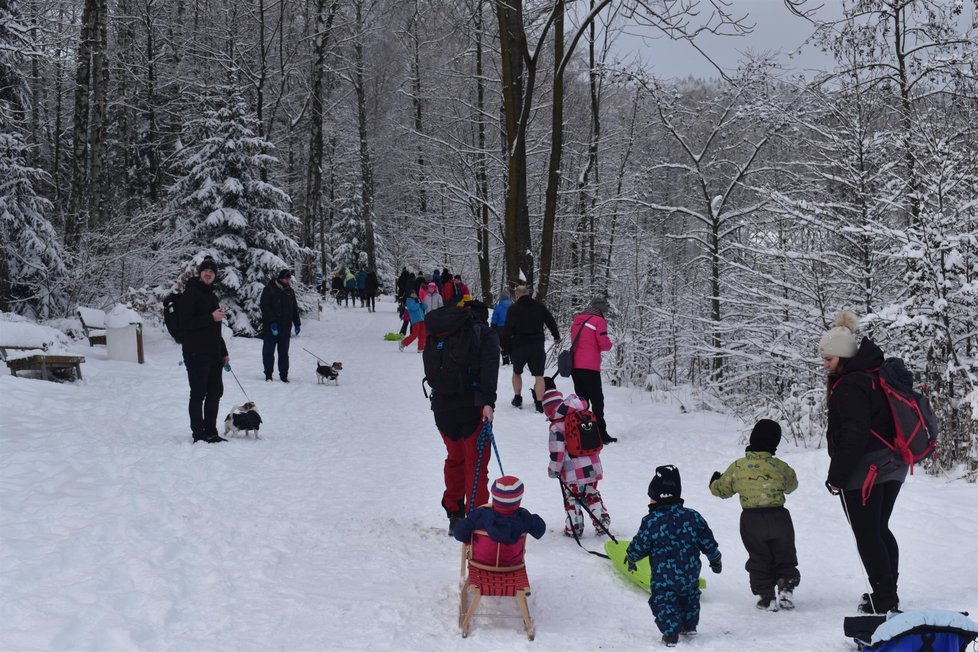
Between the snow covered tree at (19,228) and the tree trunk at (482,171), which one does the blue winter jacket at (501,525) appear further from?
the tree trunk at (482,171)

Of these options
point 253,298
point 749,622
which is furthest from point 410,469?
point 253,298

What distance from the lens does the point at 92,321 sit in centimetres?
1570

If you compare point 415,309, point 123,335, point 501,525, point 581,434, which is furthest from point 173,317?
point 415,309

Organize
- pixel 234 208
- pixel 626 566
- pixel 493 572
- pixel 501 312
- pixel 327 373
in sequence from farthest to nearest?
1. pixel 234 208
2. pixel 501 312
3. pixel 327 373
4. pixel 626 566
5. pixel 493 572

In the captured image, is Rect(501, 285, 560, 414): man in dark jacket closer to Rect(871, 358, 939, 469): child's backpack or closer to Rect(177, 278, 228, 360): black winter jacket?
Rect(177, 278, 228, 360): black winter jacket

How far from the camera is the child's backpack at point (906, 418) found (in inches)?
190

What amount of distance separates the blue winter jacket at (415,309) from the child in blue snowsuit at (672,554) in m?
15.7

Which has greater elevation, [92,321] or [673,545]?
[92,321]

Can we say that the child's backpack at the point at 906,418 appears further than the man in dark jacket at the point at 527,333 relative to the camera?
No

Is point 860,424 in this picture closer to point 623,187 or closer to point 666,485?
point 666,485

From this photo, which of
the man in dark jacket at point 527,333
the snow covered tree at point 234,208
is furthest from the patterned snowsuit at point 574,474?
the snow covered tree at point 234,208

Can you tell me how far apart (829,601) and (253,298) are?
61.5ft

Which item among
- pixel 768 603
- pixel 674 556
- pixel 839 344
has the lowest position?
pixel 768 603

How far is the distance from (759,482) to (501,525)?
5.96 feet
